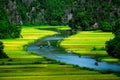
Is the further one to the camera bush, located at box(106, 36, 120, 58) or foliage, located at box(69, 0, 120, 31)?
foliage, located at box(69, 0, 120, 31)

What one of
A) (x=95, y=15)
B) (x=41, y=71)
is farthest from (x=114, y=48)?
(x=95, y=15)

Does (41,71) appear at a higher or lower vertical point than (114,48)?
higher

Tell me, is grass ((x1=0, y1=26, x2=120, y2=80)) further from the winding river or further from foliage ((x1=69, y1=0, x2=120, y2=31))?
foliage ((x1=69, y1=0, x2=120, y2=31))

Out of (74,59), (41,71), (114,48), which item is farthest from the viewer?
(114,48)

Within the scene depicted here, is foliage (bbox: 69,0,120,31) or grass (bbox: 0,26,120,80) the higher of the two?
grass (bbox: 0,26,120,80)

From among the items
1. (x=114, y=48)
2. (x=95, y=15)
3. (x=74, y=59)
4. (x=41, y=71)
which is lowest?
(x=95, y=15)

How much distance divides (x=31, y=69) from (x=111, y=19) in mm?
104519

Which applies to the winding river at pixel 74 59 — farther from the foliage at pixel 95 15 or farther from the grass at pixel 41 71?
the foliage at pixel 95 15

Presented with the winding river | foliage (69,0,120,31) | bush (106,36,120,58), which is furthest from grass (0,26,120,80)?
foliage (69,0,120,31)

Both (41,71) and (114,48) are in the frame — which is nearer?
(41,71)

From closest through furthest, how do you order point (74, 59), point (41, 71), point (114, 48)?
1. point (41, 71)
2. point (74, 59)
3. point (114, 48)

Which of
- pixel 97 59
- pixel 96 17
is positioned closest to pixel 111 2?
pixel 96 17

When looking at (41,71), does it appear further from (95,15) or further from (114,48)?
(95,15)

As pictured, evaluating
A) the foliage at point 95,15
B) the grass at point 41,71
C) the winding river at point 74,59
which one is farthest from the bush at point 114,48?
the foliage at point 95,15
